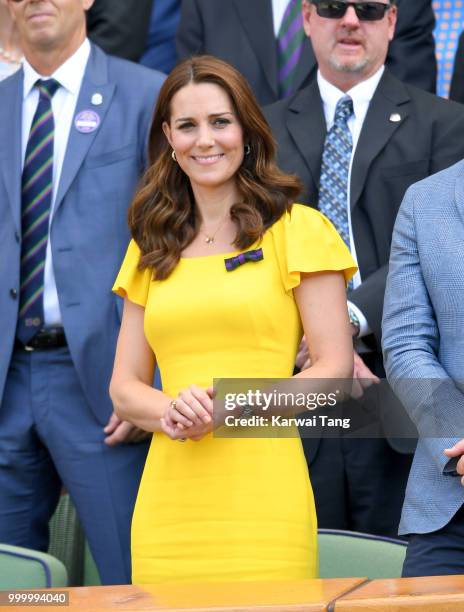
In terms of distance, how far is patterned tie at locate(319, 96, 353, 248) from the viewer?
13.2 ft

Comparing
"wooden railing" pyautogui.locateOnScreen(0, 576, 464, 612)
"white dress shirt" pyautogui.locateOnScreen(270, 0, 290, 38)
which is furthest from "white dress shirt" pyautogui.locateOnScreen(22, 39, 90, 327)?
"wooden railing" pyautogui.locateOnScreen(0, 576, 464, 612)

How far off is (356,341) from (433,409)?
936 mm

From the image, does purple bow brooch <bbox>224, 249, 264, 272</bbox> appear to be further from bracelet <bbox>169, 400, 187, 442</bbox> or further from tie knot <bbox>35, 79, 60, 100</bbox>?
tie knot <bbox>35, 79, 60, 100</bbox>

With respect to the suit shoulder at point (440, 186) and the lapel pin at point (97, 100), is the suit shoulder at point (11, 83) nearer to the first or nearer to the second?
the lapel pin at point (97, 100)

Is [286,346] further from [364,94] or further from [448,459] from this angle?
[364,94]

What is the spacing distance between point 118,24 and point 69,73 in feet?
2.49

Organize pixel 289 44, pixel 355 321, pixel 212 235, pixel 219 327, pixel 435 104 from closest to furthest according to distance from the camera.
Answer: pixel 219 327
pixel 212 235
pixel 355 321
pixel 435 104
pixel 289 44

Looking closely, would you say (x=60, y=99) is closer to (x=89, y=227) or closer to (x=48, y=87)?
(x=48, y=87)

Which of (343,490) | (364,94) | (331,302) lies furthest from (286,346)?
(364,94)

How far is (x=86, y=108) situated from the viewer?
13.4ft

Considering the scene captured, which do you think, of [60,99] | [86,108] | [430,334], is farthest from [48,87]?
[430,334]

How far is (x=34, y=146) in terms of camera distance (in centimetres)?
409

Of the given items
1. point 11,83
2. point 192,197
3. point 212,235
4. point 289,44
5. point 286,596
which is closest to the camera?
point 286,596

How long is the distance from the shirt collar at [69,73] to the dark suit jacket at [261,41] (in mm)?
719
